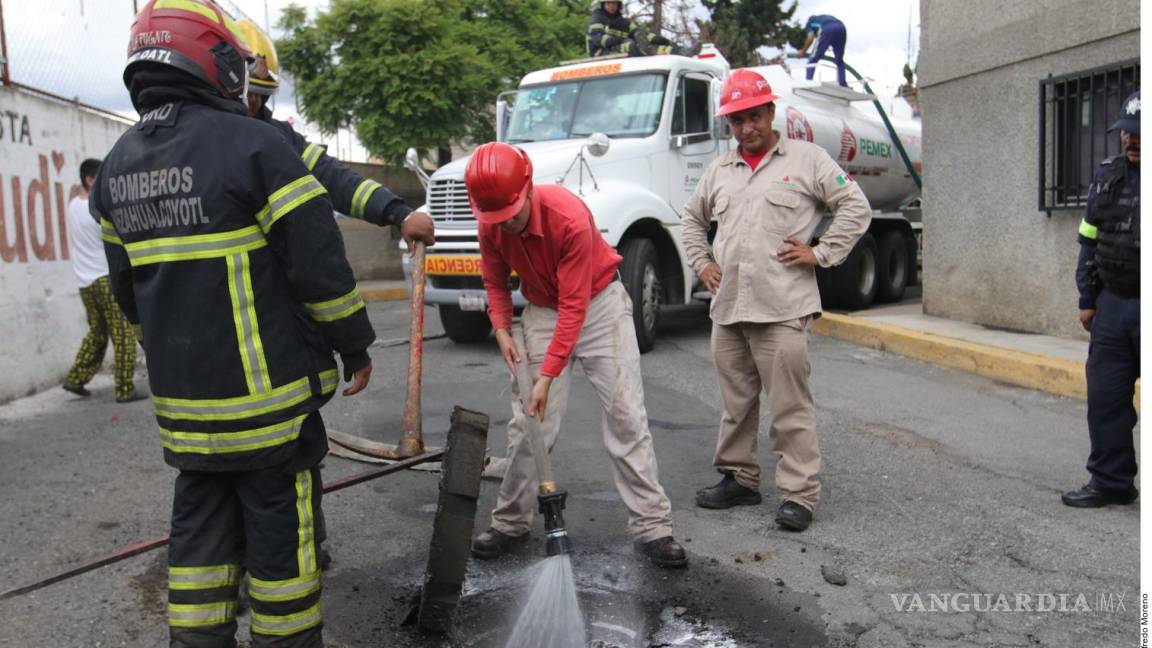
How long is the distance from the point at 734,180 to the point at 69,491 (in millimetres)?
3495

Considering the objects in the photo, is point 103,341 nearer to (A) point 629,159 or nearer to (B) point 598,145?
(B) point 598,145

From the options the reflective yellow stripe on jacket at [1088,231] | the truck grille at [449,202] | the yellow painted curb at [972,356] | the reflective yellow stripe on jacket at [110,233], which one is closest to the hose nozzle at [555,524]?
the reflective yellow stripe on jacket at [110,233]

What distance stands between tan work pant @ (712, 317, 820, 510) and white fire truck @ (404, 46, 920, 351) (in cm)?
406

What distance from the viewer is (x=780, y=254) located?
4.23 meters

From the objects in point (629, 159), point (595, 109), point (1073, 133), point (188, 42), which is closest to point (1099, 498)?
point (188, 42)

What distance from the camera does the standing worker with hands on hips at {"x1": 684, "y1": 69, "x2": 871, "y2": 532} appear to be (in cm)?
421

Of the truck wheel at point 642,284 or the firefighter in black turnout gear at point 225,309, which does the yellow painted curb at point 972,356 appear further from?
the firefighter in black turnout gear at point 225,309

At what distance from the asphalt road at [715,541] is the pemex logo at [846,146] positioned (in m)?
5.61

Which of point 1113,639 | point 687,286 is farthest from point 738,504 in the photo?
point 687,286

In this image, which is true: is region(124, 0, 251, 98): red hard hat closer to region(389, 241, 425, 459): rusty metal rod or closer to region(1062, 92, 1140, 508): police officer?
region(389, 241, 425, 459): rusty metal rod

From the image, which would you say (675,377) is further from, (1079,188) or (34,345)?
(34,345)

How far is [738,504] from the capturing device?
450cm

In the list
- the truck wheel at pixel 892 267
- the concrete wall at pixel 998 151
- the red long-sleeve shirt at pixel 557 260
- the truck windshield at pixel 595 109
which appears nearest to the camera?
the red long-sleeve shirt at pixel 557 260

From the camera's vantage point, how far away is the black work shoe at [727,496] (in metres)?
4.46
